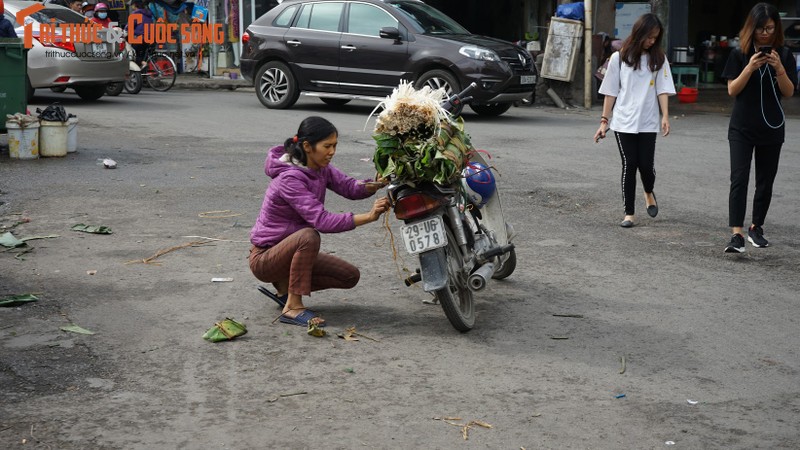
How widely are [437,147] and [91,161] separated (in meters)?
7.16

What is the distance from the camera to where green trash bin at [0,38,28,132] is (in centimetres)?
1177

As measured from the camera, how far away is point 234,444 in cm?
419

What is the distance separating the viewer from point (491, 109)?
56.3ft

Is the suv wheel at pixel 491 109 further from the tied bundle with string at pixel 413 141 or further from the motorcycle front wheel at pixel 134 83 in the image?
the tied bundle with string at pixel 413 141

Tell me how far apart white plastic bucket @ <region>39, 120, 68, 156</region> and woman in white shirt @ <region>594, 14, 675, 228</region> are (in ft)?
20.5

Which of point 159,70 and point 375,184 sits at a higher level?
point 159,70

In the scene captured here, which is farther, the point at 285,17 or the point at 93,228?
the point at 285,17

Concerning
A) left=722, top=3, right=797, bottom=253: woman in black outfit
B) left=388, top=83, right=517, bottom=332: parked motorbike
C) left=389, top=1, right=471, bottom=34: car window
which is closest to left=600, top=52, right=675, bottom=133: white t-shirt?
left=722, top=3, right=797, bottom=253: woman in black outfit

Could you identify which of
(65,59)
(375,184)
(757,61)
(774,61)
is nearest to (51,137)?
(65,59)

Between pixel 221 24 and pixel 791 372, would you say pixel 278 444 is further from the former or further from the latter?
pixel 221 24

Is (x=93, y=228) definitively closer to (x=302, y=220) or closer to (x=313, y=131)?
(x=302, y=220)

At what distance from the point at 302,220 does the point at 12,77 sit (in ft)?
23.8

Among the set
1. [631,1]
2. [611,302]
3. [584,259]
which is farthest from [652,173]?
[631,1]

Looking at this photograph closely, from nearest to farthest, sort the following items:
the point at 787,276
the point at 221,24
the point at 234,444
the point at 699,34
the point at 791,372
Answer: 1. the point at 234,444
2. the point at 791,372
3. the point at 787,276
4. the point at 221,24
5. the point at 699,34
